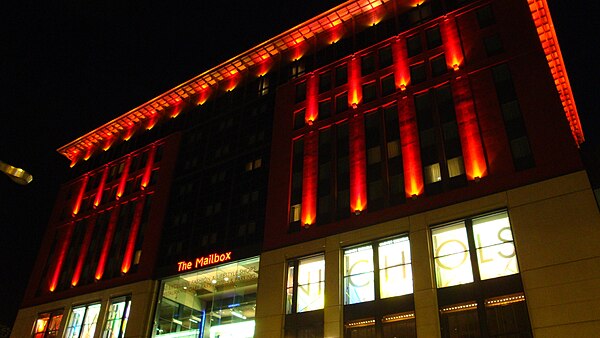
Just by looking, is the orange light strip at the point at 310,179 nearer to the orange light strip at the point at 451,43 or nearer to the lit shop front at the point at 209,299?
the lit shop front at the point at 209,299

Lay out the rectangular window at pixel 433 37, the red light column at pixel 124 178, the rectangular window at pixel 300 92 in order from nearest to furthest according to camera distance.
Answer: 1. the rectangular window at pixel 433 37
2. the rectangular window at pixel 300 92
3. the red light column at pixel 124 178

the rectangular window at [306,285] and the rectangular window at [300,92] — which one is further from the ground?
the rectangular window at [300,92]

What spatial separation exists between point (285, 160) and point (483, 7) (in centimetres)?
2151

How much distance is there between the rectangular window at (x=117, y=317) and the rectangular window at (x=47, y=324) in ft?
25.3

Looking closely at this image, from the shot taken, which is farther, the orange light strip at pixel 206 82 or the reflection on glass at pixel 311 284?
the orange light strip at pixel 206 82

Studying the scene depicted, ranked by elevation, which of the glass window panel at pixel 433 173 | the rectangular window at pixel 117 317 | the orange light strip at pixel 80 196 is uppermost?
the orange light strip at pixel 80 196

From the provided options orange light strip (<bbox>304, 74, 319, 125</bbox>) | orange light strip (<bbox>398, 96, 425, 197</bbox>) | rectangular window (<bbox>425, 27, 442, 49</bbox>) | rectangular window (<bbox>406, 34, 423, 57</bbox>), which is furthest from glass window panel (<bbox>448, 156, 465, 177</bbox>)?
orange light strip (<bbox>304, 74, 319, 125</bbox>)

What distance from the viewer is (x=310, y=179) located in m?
41.9

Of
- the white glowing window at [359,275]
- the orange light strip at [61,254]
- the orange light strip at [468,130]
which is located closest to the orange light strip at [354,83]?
the orange light strip at [468,130]

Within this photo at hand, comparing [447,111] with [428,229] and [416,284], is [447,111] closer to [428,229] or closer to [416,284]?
[428,229]

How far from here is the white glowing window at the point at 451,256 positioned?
29.9 meters

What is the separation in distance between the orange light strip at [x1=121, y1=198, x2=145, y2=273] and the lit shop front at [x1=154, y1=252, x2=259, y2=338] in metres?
6.06

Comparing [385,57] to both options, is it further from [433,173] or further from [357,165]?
[433,173]

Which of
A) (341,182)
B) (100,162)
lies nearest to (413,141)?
(341,182)
